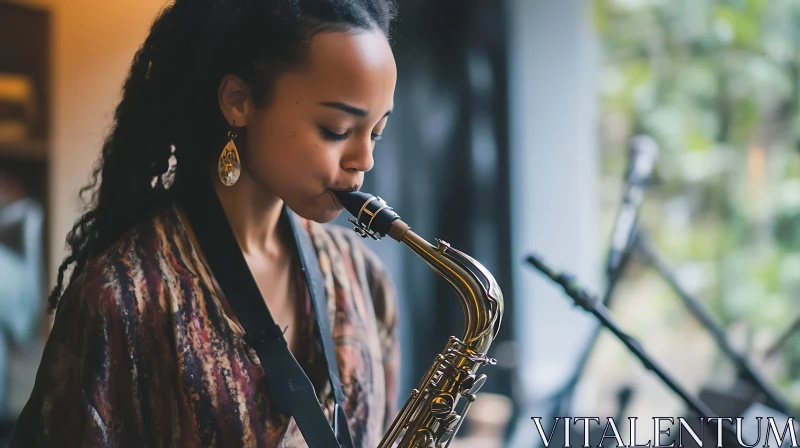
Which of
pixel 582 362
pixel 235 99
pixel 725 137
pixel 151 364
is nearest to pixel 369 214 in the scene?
pixel 235 99

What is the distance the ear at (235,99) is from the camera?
3.25 ft

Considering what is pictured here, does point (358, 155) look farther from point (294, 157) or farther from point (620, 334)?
point (620, 334)

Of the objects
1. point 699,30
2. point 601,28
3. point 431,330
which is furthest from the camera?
point 601,28

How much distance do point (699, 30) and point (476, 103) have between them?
81 centimetres

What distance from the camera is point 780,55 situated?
8.77 feet

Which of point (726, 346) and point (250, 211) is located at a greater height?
point (726, 346)

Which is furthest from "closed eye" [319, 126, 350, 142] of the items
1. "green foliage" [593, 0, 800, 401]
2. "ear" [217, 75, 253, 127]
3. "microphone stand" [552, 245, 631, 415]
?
"green foliage" [593, 0, 800, 401]

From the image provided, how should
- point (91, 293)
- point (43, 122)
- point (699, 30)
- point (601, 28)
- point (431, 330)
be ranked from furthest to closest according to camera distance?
point (601, 28)
point (699, 30)
point (431, 330)
point (43, 122)
point (91, 293)

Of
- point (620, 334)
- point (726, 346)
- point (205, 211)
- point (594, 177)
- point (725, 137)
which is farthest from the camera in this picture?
point (594, 177)

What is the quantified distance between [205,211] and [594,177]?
7.28ft

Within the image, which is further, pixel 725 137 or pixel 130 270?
pixel 725 137

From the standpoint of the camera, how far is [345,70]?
944 millimetres

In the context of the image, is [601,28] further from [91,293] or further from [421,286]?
[91,293]

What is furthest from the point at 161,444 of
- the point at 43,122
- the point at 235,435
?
the point at 43,122
